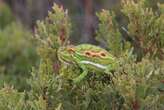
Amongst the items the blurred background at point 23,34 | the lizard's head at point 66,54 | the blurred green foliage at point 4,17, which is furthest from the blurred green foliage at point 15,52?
the lizard's head at point 66,54

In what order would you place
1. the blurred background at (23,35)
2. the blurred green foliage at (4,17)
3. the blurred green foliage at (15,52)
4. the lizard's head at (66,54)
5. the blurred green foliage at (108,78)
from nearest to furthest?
the blurred green foliage at (108,78) → the lizard's head at (66,54) → the blurred background at (23,35) → the blurred green foliage at (15,52) → the blurred green foliage at (4,17)

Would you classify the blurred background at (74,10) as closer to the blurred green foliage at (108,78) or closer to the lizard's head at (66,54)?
the blurred green foliage at (108,78)

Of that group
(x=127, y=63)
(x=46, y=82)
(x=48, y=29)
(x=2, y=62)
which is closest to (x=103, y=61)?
(x=127, y=63)

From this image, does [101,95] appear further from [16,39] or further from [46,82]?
[16,39]

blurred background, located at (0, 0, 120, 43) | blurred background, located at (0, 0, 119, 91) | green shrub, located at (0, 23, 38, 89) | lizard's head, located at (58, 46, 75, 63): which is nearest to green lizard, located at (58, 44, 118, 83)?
lizard's head, located at (58, 46, 75, 63)

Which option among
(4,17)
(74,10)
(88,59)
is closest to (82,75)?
(88,59)

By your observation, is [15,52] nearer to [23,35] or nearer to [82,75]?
[23,35]

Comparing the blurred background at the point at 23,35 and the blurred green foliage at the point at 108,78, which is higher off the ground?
the blurred background at the point at 23,35
